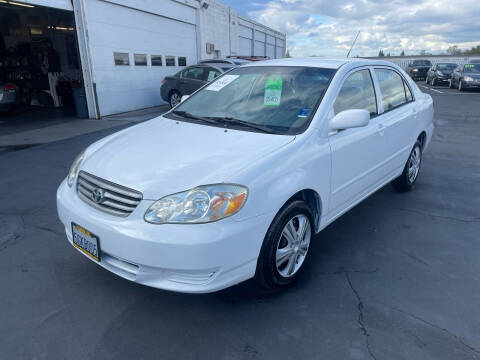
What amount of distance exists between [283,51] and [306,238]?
33663 mm

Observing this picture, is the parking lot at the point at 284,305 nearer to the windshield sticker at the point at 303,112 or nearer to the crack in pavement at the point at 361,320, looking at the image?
the crack in pavement at the point at 361,320

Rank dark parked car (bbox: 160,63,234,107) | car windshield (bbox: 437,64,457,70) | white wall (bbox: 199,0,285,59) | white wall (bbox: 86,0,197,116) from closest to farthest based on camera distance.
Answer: white wall (bbox: 86,0,197,116) → dark parked car (bbox: 160,63,234,107) → white wall (bbox: 199,0,285,59) → car windshield (bbox: 437,64,457,70)

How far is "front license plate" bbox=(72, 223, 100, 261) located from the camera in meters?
2.34

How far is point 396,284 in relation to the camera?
9.12ft

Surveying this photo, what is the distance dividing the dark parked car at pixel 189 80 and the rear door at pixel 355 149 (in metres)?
8.43

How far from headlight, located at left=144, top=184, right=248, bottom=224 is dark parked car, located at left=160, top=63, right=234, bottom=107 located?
9678 millimetres

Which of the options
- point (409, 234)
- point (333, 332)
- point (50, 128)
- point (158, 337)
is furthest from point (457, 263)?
point (50, 128)

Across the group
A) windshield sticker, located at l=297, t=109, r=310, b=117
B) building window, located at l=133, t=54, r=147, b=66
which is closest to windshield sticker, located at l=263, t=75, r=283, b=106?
windshield sticker, located at l=297, t=109, r=310, b=117

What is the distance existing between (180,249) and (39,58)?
48.0 feet

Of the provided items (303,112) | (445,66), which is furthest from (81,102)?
(445,66)

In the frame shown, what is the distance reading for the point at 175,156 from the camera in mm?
2494

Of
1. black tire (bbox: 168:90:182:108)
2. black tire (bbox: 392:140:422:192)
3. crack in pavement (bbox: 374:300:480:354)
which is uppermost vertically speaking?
black tire (bbox: 168:90:182:108)

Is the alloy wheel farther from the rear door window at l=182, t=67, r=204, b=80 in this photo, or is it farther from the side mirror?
the rear door window at l=182, t=67, r=204, b=80

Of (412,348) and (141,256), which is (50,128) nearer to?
(141,256)
